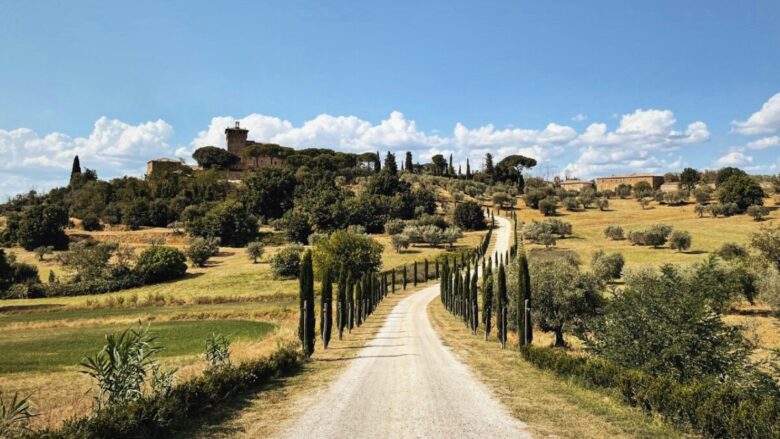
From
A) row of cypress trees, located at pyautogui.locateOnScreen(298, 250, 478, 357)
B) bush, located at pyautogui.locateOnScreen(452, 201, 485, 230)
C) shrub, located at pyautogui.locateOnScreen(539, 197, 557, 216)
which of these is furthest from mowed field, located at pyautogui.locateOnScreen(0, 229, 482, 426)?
shrub, located at pyautogui.locateOnScreen(539, 197, 557, 216)

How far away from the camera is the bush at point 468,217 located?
10750cm

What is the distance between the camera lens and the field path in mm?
Answer: 9617

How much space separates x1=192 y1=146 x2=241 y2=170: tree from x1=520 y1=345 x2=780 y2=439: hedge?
553 ft

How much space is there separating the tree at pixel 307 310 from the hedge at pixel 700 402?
10496mm

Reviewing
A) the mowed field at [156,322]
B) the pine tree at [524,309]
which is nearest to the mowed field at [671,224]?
the pine tree at [524,309]

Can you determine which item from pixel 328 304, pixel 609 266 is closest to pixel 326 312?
pixel 328 304

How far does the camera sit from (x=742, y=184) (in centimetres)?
10269

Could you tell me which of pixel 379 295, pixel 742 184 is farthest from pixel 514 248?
pixel 742 184

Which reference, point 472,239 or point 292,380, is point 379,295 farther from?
point 472,239

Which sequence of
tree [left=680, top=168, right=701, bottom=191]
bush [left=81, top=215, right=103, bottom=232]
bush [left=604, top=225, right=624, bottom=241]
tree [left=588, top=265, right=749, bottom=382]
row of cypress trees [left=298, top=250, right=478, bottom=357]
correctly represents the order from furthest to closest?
tree [left=680, top=168, right=701, bottom=191]
bush [left=81, top=215, right=103, bottom=232]
bush [left=604, top=225, right=624, bottom=241]
row of cypress trees [left=298, top=250, right=478, bottom=357]
tree [left=588, top=265, right=749, bottom=382]

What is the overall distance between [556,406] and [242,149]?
601 feet

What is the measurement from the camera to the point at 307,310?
2005 cm

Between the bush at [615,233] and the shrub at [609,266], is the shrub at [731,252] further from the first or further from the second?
the bush at [615,233]

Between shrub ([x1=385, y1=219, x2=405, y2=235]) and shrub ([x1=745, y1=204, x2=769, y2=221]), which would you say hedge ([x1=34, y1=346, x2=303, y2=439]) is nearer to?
shrub ([x1=385, y1=219, x2=405, y2=235])
